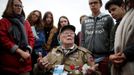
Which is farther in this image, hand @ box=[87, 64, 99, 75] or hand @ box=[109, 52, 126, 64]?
hand @ box=[87, 64, 99, 75]

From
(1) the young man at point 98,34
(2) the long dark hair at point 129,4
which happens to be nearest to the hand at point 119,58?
(2) the long dark hair at point 129,4

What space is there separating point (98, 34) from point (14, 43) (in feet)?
4.32

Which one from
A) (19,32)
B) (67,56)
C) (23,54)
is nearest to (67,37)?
(67,56)

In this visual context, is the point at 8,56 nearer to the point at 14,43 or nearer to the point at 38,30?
the point at 14,43

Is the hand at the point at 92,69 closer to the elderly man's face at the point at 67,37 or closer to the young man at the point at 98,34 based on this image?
the elderly man's face at the point at 67,37

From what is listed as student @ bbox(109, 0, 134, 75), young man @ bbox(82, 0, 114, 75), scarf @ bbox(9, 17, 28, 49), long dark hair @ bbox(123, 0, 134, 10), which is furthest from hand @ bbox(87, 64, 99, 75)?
scarf @ bbox(9, 17, 28, 49)

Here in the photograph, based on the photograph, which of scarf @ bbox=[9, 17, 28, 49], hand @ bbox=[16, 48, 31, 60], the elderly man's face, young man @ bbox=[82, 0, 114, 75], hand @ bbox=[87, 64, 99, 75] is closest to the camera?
hand @ bbox=[87, 64, 99, 75]

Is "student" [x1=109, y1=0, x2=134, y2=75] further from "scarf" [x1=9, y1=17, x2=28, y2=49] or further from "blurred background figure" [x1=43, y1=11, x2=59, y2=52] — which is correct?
"blurred background figure" [x1=43, y1=11, x2=59, y2=52]

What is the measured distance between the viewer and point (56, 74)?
A: 4086 mm

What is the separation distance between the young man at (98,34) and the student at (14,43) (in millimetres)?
972

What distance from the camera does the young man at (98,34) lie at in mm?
5012

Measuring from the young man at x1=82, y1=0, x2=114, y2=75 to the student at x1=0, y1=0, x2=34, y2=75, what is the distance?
0.97 meters

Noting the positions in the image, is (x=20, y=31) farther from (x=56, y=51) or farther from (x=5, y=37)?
(x=56, y=51)

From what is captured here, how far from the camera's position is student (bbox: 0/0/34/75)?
4730 mm
